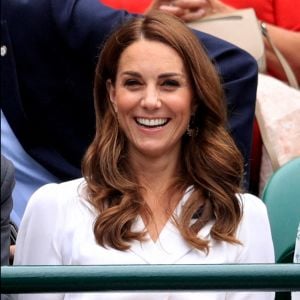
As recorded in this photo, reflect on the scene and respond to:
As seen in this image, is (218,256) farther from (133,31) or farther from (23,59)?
(23,59)

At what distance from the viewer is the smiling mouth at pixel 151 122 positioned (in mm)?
4027

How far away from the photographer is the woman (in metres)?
3.89

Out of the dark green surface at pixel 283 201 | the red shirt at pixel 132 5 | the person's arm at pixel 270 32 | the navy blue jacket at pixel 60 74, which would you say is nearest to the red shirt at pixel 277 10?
the person's arm at pixel 270 32

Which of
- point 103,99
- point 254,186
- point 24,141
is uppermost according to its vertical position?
point 103,99

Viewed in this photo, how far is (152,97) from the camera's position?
157 inches

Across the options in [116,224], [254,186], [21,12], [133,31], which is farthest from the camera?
[254,186]

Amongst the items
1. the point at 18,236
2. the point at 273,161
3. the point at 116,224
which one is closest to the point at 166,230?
the point at 116,224

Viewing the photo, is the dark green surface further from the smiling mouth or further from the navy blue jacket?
the smiling mouth

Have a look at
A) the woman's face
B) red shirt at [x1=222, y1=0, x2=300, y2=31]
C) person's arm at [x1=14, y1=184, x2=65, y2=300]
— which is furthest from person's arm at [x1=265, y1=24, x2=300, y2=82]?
person's arm at [x1=14, y1=184, x2=65, y2=300]

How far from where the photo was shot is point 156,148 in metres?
4.05

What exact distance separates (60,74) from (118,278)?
1735 mm

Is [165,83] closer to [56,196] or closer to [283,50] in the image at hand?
[56,196]

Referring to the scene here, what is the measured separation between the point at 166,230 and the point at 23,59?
41.6 inches

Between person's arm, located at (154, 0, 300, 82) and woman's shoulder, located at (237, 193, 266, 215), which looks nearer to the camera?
woman's shoulder, located at (237, 193, 266, 215)
